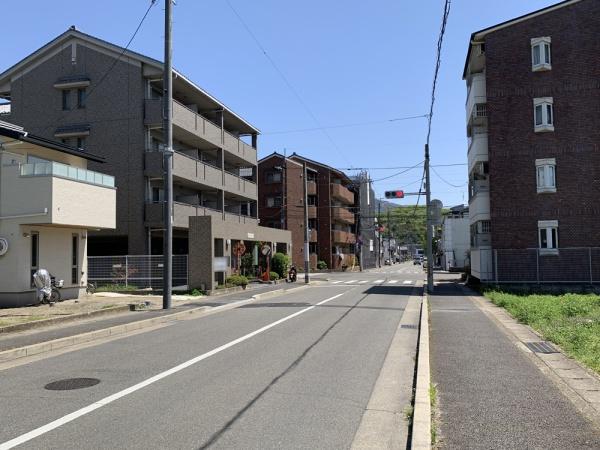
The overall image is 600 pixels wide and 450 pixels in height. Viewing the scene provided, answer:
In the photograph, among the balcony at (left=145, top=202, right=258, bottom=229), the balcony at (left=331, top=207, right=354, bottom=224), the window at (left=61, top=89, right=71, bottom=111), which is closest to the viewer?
the balcony at (left=145, top=202, right=258, bottom=229)

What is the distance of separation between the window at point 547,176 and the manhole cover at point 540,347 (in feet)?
62.2

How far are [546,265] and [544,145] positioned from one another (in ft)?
20.2

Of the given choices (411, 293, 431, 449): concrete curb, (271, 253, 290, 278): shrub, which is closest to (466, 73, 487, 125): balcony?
(271, 253, 290, 278): shrub

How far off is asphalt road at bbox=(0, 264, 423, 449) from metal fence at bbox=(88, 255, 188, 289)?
14.5 m

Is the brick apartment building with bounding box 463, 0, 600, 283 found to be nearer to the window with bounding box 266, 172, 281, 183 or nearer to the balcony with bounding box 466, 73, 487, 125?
the balcony with bounding box 466, 73, 487, 125

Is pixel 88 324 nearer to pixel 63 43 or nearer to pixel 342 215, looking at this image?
pixel 63 43

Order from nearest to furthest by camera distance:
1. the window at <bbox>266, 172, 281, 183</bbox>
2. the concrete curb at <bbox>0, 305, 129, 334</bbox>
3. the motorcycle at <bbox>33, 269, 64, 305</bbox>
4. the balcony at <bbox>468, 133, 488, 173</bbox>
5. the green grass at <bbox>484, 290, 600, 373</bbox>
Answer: the green grass at <bbox>484, 290, 600, 373</bbox>
the concrete curb at <bbox>0, 305, 129, 334</bbox>
the motorcycle at <bbox>33, 269, 64, 305</bbox>
the balcony at <bbox>468, 133, 488, 173</bbox>
the window at <bbox>266, 172, 281, 183</bbox>

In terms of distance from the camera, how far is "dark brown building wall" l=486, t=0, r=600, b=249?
27.2 metres

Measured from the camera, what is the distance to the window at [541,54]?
27750 millimetres

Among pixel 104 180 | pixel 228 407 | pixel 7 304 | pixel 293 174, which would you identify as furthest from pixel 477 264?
pixel 293 174

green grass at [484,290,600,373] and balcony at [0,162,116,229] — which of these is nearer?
green grass at [484,290,600,373]

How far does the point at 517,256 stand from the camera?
1084 inches

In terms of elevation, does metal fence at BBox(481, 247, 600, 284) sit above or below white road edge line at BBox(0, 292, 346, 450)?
above

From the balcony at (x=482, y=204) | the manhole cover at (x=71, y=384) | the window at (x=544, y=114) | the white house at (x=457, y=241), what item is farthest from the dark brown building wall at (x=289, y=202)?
the manhole cover at (x=71, y=384)
